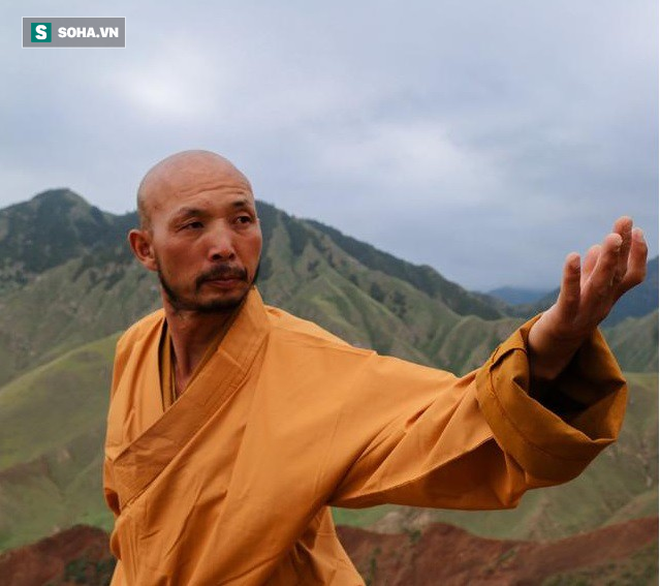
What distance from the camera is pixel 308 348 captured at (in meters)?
2.18

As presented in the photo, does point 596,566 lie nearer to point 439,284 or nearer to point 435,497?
point 435,497

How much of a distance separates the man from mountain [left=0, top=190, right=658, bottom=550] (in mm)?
26236

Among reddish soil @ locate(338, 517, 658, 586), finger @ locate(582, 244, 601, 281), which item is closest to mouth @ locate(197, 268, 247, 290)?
finger @ locate(582, 244, 601, 281)

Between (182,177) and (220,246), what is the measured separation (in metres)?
0.27

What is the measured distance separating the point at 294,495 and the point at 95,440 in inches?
1454

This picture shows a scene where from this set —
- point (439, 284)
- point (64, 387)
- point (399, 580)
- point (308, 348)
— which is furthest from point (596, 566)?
point (439, 284)

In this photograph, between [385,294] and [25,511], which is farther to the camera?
[385,294]

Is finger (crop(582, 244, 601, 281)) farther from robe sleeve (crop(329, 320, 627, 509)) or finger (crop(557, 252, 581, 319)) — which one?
robe sleeve (crop(329, 320, 627, 509))

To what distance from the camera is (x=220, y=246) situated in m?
2.08

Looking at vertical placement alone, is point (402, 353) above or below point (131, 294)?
below

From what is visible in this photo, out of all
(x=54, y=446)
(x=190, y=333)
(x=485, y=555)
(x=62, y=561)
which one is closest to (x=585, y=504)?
(x=485, y=555)

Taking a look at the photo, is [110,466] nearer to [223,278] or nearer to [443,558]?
[223,278]

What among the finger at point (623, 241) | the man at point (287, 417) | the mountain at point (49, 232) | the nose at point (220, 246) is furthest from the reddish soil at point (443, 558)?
the mountain at point (49, 232)

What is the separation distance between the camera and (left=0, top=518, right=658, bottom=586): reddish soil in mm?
22047
